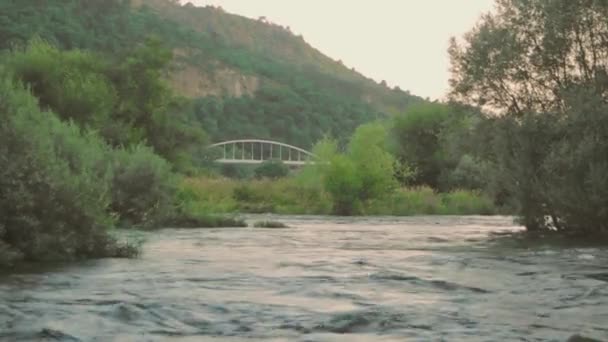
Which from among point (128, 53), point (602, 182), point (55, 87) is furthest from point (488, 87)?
point (128, 53)

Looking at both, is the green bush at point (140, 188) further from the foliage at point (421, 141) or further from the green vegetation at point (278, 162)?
the foliage at point (421, 141)

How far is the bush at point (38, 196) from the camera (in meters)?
15.9

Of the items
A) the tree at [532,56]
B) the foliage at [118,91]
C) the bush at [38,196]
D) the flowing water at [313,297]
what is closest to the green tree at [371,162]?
the foliage at [118,91]

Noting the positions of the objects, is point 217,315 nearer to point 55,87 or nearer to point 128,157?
point 128,157

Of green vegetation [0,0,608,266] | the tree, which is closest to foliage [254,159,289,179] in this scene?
green vegetation [0,0,608,266]

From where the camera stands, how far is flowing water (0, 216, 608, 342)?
9.36m

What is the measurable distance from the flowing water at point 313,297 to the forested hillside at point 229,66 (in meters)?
73.5

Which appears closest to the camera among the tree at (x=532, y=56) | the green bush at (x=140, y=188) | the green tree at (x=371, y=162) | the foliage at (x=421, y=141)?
the tree at (x=532, y=56)

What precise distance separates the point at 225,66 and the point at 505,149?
123 meters

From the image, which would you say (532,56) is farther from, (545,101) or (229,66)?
(229,66)

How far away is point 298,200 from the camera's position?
56.4 meters

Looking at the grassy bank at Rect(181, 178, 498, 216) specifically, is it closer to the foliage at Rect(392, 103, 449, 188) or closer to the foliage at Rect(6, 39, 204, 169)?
the foliage at Rect(6, 39, 204, 169)

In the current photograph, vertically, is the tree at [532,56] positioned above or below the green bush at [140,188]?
above

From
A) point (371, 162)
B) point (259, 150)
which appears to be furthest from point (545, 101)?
point (259, 150)
